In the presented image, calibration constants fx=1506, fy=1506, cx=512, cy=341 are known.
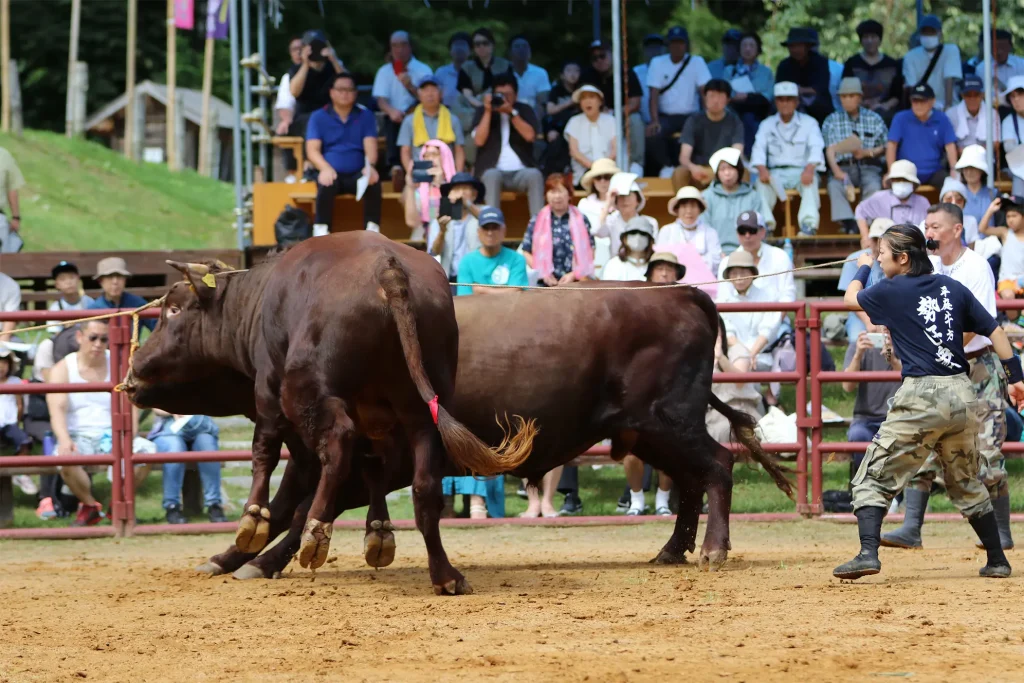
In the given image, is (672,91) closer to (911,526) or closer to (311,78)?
(311,78)

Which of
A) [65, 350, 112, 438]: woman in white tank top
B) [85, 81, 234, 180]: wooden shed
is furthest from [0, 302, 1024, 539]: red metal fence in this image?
[85, 81, 234, 180]: wooden shed

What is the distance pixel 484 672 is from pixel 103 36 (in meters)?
29.2

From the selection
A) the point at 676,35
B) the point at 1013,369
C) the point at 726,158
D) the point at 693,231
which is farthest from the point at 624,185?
the point at 1013,369

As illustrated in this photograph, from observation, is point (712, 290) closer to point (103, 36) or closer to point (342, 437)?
point (342, 437)

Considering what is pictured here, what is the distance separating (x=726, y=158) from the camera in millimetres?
12422

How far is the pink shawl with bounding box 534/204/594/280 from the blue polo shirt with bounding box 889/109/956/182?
12.5ft

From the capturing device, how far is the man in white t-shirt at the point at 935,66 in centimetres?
1477

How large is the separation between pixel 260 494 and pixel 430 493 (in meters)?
0.91

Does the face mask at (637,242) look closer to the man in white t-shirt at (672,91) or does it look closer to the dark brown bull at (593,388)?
the dark brown bull at (593,388)

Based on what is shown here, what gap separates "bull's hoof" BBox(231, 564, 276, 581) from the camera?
25.6 feet

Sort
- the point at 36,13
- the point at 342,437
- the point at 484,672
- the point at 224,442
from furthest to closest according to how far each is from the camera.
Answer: the point at 36,13, the point at 224,442, the point at 342,437, the point at 484,672

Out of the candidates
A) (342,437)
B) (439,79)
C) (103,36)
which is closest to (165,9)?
(103,36)

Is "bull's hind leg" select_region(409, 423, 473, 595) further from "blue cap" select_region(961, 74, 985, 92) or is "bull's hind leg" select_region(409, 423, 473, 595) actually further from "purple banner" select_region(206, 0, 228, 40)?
"purple banner" select_region(206, 0, 228, 40)

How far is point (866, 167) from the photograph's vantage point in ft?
45.1
